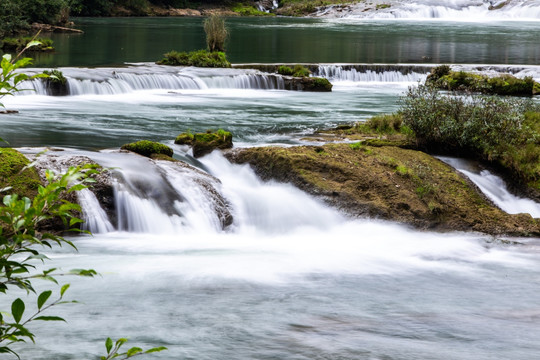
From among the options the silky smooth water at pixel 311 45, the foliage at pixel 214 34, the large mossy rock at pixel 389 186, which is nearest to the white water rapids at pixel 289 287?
the large mossy rock at pixel 389 186

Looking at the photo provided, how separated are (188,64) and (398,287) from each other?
22.0 meters

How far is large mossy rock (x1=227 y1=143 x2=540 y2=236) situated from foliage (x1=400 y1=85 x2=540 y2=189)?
721 mm

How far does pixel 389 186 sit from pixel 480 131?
7.83 ft

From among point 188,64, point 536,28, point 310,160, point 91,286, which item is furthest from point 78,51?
point 536,28

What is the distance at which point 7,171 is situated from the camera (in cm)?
925

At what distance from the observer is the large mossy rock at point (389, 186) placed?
10.2m

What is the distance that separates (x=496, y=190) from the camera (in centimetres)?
1146

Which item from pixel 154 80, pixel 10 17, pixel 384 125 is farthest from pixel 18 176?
pixel 10 17

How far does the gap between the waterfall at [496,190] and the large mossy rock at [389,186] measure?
33cm

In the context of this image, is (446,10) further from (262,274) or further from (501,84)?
(262,274)

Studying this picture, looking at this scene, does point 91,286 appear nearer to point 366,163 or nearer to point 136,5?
point 366,163

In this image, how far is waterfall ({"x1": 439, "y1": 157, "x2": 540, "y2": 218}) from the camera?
36.6 feet

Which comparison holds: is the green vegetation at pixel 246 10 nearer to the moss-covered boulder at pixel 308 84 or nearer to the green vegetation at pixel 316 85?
the moss-covered boulder at pixel 308 84

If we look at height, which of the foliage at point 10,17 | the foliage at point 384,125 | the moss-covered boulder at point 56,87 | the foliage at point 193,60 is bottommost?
the foliage at point 384,125
